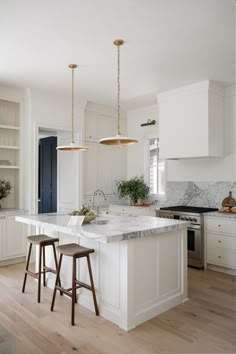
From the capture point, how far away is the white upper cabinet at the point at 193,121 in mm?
4656

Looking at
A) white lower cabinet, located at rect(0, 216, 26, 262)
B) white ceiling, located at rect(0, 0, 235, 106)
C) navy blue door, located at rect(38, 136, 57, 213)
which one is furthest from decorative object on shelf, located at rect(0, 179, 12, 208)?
navy blue door, located at rect(38, 136, 57, 213)

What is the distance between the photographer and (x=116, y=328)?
2730 mm

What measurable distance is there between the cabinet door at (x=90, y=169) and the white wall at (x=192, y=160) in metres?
0.92

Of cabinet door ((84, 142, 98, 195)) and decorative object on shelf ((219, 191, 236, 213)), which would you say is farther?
cabinet door ((84, 142, 98, 195))

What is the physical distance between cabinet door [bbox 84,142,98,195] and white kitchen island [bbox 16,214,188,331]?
2.67 m

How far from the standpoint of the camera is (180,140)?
16.4 feet

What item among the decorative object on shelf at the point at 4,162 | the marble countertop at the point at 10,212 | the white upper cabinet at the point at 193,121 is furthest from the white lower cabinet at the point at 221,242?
the decorative object on shelf at the point at 4,162

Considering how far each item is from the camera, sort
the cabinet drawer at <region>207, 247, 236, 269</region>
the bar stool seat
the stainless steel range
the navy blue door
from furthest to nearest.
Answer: the navy blue door
the stainless steel range
the cabinet drawer at <region>207, 247, 236, 269</region>
the bar stool seat

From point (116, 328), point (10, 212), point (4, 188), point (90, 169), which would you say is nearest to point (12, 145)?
point (4, 188)

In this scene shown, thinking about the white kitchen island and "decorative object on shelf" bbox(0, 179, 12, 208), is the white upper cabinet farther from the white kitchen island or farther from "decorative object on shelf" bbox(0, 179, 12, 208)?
"decorative object on shelf" bbox(0, 179, 12, 208)

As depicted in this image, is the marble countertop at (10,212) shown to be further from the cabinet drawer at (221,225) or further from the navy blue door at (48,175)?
the cabinet drawer at (221,225)

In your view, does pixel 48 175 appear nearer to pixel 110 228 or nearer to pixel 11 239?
pixel 11 239

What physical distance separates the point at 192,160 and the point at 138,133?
1597 millimetres

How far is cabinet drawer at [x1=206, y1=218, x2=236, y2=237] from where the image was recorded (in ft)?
14.0
